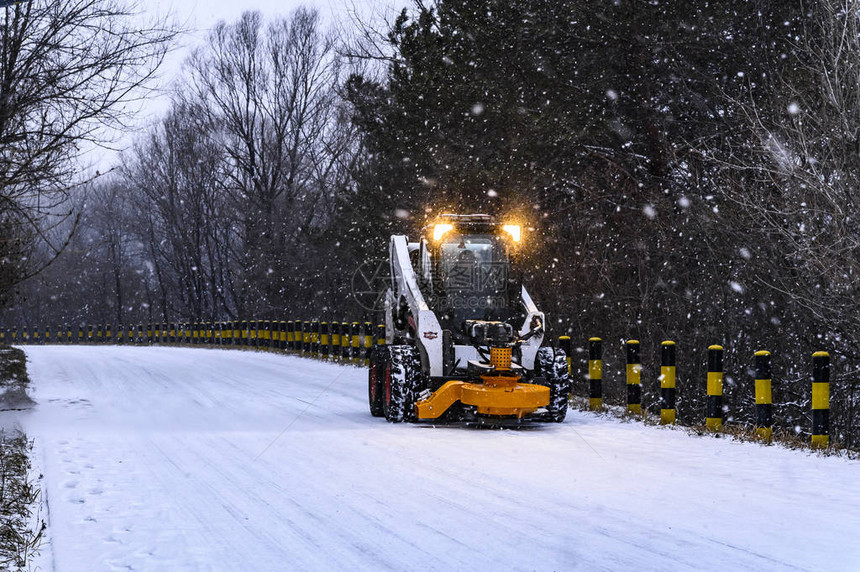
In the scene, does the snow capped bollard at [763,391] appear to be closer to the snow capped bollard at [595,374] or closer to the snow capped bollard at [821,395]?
the snow capped bollard at [821,395]

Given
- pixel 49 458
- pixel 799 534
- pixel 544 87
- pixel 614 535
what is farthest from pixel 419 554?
pixel 544 87

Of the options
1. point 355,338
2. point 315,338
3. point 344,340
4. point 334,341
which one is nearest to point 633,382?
point 355,338

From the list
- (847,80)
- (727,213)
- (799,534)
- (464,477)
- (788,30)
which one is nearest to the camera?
(799,534)

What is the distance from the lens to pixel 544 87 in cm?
2189

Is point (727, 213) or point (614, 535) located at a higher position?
point (727, 213)

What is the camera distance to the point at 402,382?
12.4 meters

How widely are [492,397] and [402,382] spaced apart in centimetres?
125

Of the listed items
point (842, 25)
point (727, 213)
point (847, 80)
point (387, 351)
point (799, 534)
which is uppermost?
point (842, 25)

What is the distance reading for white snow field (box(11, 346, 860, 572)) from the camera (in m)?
5.61

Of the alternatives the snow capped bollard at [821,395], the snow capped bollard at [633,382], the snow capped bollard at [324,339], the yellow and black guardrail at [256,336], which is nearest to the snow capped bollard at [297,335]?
the yellow and black guardrail at [256,336]

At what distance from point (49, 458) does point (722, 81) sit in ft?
49.5

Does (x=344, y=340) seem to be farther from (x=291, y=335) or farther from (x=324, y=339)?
(x=291, y=335)

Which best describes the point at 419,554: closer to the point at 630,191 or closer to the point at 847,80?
the point at 847,80

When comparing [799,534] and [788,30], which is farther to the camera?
[788,30]
